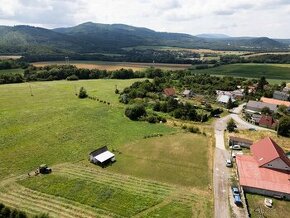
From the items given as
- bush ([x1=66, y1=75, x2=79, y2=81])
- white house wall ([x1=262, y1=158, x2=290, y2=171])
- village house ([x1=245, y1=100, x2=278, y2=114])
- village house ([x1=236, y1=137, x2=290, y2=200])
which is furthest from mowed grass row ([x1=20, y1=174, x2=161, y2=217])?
bush ([x1=66, y1=75, x2=79, y2=81])

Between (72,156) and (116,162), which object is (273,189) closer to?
(116,162)

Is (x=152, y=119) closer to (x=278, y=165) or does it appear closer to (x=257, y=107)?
(x=278, y=165)

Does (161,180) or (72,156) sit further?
(72,156)

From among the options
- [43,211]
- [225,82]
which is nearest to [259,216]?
[43,211]

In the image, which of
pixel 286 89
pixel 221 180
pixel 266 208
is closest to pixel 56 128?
pixel 221 180

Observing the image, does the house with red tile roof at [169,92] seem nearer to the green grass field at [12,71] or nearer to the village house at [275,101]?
the village house at [275,101]

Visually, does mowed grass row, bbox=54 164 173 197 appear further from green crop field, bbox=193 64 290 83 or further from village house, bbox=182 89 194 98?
green crop field, bbox=193 64 290 83

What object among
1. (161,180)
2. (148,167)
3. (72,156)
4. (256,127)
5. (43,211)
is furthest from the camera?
(256,127)
